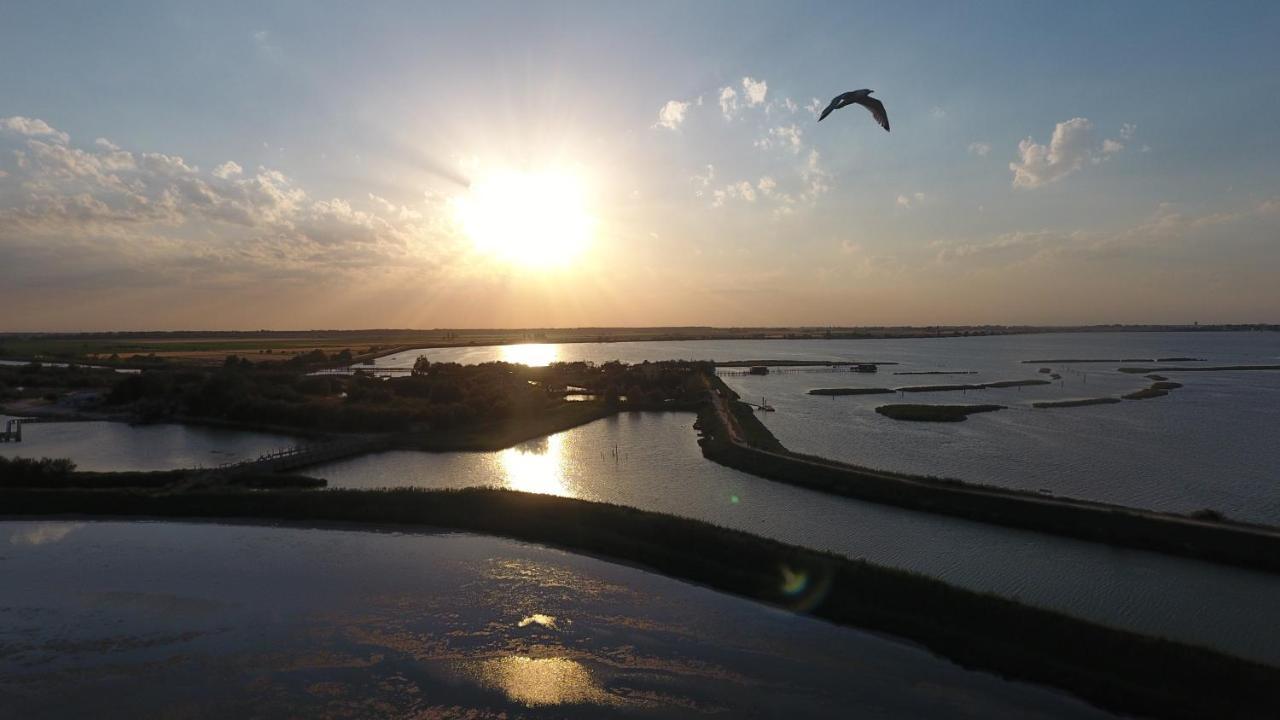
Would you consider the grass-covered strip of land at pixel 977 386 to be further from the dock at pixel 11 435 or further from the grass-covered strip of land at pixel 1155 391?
the dock at pixel 11 435

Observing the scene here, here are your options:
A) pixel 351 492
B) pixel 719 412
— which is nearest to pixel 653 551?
pixel 351 492

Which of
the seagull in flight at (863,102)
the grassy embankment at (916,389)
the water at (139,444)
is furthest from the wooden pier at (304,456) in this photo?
the grassy embankment at (916,389)

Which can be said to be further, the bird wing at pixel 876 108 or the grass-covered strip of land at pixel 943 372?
the grass-covered strip of land at pixel 943 372

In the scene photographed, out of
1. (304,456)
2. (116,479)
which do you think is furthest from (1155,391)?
(116,479)

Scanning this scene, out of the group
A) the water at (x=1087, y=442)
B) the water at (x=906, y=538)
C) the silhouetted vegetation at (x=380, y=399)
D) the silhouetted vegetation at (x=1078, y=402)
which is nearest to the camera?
the water at (x=906, y=538)

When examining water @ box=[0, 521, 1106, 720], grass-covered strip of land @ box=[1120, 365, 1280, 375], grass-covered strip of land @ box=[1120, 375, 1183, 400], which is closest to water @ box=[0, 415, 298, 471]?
water @ box=[0, 521, 1106, 720]

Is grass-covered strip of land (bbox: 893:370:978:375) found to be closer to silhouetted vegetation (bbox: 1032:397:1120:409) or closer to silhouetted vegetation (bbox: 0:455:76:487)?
silhouetted vegetation (bbox: 1032:397:1120:409)

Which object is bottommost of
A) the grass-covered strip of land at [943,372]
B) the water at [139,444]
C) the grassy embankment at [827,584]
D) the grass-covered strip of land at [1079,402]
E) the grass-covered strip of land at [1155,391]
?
the grass-covered strip of land at [1155,391]
